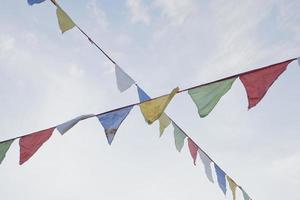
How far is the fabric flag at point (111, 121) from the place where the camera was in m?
4.27

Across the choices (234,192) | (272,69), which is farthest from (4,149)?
(234,192)

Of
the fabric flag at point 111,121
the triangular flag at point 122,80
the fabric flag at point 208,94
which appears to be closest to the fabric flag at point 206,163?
the triangular flag at point 122,80

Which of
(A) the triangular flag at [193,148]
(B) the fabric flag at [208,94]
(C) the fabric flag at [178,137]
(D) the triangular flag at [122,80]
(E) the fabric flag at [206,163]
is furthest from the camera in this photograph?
(E) the fabric flag at [206,163]

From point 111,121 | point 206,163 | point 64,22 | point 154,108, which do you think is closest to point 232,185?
point 206,163

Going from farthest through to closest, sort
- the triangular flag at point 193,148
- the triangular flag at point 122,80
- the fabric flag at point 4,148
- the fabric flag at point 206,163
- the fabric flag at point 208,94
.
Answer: the fabric flag at point 206,163 → the triangular flag at point 193,148 → the triangular flag at point 122,80 → the fabric flag at point 4,148 → the fabric flag at point 208,94

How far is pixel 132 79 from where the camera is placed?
5363 mm

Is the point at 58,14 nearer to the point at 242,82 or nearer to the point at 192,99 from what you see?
the point at 192,99

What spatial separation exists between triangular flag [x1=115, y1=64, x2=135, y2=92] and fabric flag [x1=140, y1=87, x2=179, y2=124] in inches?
51.0

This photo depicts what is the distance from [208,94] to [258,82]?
52 cm

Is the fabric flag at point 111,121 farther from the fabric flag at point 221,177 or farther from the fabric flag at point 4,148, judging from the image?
the fabric flag at point 221,177

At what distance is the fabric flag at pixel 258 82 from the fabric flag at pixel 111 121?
1447 mm

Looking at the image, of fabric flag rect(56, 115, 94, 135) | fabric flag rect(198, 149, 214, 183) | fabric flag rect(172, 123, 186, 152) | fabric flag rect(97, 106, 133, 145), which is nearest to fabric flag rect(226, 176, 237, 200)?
fabric flag rect(198, 149, 214, 183)

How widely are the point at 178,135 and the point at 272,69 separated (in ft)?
8.34

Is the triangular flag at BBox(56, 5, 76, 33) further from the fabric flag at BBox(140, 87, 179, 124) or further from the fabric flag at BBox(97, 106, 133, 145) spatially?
the fabric flag at BBox(140, 87, 179, 124)
